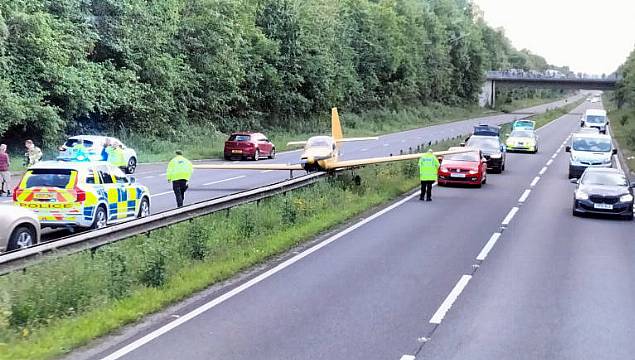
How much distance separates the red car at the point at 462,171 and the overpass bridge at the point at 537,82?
97.6m

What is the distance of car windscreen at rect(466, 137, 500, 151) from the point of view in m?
37.2

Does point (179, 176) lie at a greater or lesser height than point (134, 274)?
greater

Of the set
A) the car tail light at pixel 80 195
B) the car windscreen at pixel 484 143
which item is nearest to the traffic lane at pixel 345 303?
the car tail light at pixel 80 195

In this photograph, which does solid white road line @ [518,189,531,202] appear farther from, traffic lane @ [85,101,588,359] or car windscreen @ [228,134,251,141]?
car windscreen @ [228,134,251,141]

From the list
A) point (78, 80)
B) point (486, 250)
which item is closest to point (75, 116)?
point (78, 80)

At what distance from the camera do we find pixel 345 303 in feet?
37.9

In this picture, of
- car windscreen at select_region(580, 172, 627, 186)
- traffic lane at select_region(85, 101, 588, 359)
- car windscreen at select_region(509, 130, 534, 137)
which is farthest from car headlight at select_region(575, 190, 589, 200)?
car windscreen at select_region(509, 130, 534, 137)

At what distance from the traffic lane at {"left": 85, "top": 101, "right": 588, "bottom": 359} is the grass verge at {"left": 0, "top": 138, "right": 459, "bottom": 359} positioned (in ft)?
2.71

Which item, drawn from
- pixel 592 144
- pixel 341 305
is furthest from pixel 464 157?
pixel 341 305

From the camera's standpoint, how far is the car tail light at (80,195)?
52.5ft

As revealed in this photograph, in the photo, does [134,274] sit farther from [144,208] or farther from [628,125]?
[628,125]

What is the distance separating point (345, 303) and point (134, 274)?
342 cm

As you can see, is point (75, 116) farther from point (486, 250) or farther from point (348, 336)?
point (348, 336)

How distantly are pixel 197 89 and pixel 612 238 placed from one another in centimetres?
3651
